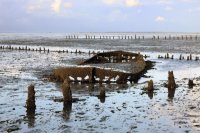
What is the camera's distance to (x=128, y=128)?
67.6 ft

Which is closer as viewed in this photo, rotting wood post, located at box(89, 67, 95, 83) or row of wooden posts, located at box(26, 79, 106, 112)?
row of wooden posts, located at box(26, 79, 106, 112)

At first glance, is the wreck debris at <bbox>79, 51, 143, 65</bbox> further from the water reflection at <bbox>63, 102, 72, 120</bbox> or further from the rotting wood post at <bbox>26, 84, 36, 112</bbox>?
the rotting wood post at <bbox>26, 84, 36, 112</bbox>

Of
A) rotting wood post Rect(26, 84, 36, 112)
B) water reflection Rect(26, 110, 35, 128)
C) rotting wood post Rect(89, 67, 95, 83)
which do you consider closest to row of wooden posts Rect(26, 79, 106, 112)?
rotting wood post Rect(26, 84, 36, 112)

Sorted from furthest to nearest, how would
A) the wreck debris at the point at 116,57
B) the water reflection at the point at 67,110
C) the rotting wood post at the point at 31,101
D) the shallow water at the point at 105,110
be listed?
1. the wreck debris at the point at 116,57
2. the rotting wood post at the point at 31,101
3. the water reflection at the point at 67,110
4. the shallow water at the point at 105,110

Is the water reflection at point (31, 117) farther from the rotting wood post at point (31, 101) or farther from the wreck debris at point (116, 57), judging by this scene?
the wreck debris at point (116, 57)

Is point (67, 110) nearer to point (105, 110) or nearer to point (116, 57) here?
point (105, 110)

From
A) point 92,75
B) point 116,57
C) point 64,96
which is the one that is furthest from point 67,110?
point 116,57

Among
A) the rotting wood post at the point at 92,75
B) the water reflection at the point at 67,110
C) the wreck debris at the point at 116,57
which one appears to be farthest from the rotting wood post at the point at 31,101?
the wreck debris at the point at 116,57

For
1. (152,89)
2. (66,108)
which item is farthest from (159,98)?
(66,108)

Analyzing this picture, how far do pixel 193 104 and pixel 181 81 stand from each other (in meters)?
12.2

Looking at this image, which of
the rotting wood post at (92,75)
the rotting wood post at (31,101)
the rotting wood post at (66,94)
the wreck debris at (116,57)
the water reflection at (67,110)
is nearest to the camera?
the water reflection at (67,110)

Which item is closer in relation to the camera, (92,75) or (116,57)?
(92,75)

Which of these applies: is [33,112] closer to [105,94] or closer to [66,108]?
[66,108]

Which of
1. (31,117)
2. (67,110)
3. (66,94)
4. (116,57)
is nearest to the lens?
(31,117)
